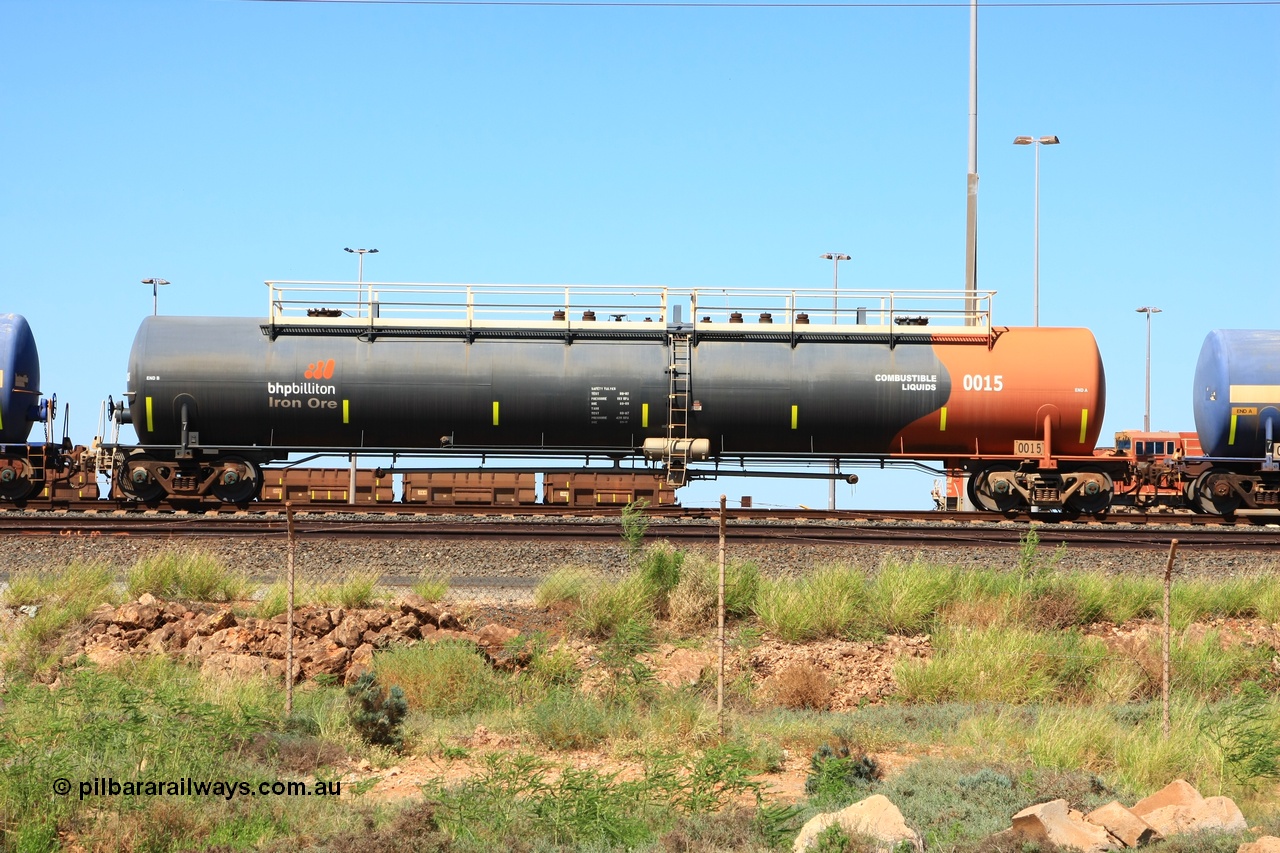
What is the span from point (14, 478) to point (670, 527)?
14.7 meters

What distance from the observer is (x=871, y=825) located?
730 centimetres

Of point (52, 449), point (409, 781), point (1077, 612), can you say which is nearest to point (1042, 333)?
point (1077, 612)

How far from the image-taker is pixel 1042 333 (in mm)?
22891

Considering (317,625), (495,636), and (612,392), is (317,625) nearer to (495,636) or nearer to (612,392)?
(495,636)

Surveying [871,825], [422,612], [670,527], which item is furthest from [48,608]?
[871,825]

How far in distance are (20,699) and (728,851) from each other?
22.3ft

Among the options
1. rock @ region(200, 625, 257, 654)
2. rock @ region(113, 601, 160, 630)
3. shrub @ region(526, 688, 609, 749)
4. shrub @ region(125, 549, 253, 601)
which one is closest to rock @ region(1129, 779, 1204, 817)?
shrub @ region(526, 688, 609, 749)

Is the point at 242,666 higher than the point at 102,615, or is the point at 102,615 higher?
the point at 102,615

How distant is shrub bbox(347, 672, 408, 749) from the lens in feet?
32.2

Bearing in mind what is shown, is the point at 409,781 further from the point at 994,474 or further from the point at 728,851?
the point at 994,474

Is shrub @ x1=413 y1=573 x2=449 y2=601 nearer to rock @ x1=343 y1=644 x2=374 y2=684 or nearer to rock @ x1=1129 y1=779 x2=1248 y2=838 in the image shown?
rock @ x1=343 y1=644 x2=374 y2=684

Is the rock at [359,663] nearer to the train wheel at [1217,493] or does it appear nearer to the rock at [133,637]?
the rock at [133,637]

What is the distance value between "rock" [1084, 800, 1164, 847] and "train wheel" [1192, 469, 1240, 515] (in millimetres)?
18970

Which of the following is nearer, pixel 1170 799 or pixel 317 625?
pixel 1170 799
